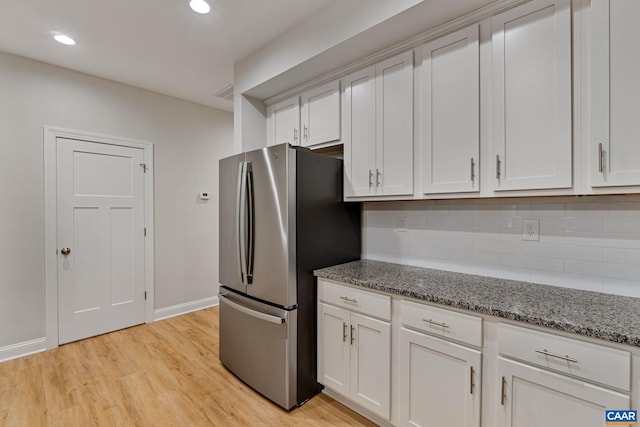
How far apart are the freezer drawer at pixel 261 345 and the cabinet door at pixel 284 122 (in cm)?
146

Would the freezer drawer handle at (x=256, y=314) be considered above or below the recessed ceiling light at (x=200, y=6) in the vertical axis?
below

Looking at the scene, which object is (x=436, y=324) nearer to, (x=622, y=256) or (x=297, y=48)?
(x=622, y=256)

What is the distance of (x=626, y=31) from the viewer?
1.27 metres

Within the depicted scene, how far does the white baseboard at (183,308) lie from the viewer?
3.67 meters

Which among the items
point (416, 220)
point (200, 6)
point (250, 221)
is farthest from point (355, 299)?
point (200, 6)

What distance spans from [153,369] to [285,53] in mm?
2844

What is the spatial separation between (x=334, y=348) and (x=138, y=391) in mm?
1533

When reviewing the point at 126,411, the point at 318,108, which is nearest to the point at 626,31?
the point at 318,108

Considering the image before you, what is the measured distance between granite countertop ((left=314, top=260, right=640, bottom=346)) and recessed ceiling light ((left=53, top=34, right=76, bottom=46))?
2787mm

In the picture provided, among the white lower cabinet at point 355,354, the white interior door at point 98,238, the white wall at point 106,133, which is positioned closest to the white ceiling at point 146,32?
the white wall at point 106,133

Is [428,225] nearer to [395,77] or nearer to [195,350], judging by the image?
[395,77]

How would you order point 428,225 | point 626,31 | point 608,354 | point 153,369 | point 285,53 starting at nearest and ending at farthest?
point 608,354, point 626,31, point 428,225, point 285,53, point 153,369

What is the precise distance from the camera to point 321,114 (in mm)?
2488

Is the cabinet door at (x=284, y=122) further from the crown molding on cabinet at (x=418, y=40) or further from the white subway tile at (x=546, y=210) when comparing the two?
the white subway tile at (x=546, y=210)
